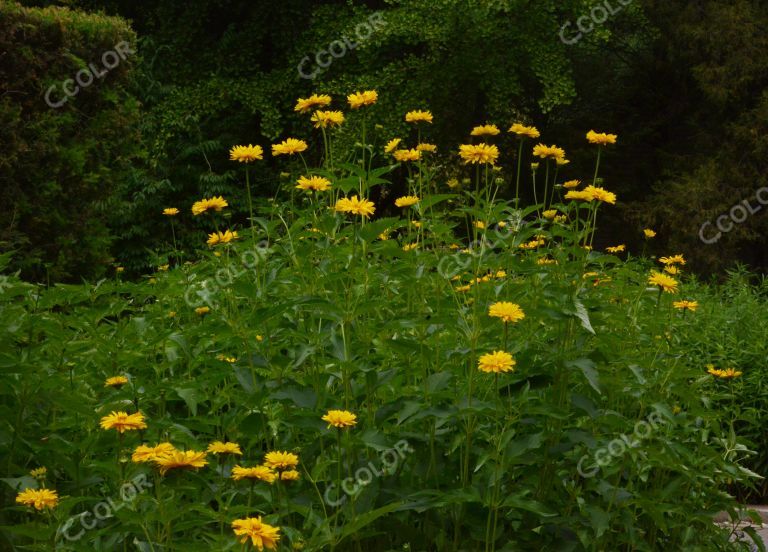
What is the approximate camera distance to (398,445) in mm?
2516

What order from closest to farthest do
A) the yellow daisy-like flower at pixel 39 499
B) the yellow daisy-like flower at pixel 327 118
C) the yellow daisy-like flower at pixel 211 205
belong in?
the yellow daisy-like flower at pixel 39 499 → the yellow daisy-like flower at pixel 211 205 → the yellow daisy-like flower at pixel 327 118

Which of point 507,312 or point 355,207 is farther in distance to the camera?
point 355,207

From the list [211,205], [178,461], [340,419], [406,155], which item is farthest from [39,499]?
[406,155]

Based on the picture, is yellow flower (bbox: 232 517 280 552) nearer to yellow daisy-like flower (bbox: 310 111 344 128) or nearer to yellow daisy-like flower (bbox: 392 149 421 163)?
yellow daisy-like flower (bbox: 310 111 344 128)

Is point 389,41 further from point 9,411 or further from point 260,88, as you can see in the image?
point 9,411

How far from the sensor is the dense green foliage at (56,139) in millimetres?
6363

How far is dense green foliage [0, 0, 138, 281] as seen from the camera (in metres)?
6.36

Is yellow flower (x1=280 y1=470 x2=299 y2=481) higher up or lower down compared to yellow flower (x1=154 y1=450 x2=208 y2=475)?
lower down

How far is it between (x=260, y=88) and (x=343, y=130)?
4.76 feet

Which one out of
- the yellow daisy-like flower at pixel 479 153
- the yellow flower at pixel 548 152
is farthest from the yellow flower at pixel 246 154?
the yellow flower at pixel 548 152

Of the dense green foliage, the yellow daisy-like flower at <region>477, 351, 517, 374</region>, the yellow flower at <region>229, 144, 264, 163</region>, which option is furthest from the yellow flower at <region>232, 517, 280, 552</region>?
the dense green foliage

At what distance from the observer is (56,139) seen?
6.61m

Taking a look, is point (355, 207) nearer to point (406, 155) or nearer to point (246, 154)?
point (246, 154)

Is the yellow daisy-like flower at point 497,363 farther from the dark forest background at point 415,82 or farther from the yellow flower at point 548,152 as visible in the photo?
the dark forest background at point 415,82
